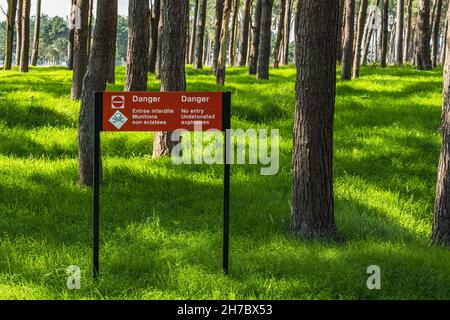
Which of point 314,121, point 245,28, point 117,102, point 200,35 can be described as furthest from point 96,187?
point 245,28

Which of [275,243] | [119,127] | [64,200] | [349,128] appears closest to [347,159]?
[349,128]

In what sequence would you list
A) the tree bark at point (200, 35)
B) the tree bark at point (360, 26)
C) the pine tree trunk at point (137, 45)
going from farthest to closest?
1. the tree bark at point (200, 35)
2. the tree bark at point (360, 26)
3. the pine tree trunk at point (137, 45)

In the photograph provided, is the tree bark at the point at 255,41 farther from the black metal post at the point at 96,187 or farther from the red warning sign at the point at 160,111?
the black metal post at the point at 96,187

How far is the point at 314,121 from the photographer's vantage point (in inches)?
254

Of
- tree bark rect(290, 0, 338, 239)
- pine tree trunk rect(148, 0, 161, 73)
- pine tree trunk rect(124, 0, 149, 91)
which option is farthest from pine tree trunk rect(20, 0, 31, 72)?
tree bark rect(290, 0, 338, 239)

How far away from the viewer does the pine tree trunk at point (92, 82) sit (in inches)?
335

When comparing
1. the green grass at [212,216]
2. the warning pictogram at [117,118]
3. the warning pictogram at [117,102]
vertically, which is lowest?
the green grass at [212,216]

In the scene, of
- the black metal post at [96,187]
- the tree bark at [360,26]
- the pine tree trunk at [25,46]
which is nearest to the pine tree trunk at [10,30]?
the pine tree trunk at [25,46]

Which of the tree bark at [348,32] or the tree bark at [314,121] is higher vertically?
the tree bark at [348,32]

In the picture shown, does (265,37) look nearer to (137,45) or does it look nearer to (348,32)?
(348,32)

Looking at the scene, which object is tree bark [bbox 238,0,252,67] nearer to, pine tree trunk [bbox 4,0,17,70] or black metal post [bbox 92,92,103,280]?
pine tree trunk [bbox 4,0,17,70]

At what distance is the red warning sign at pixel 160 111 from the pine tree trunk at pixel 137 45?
6.03 meters

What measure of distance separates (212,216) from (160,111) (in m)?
2.25
